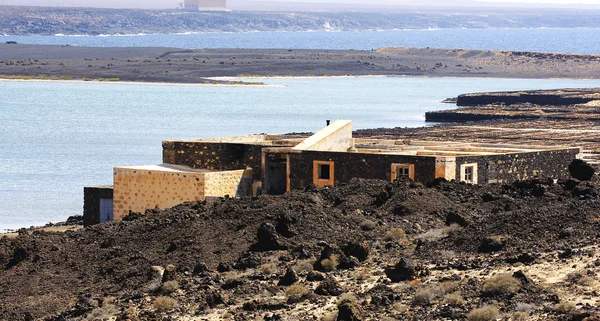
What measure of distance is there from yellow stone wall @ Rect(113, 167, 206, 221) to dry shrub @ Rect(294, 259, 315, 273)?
9608mm

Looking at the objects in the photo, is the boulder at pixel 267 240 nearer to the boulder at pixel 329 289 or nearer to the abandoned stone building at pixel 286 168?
the boulder at pixel 329 289

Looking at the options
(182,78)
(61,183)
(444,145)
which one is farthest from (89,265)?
(182,78)

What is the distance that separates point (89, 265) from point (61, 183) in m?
27.8

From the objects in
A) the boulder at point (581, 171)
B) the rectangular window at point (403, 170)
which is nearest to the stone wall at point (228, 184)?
the rectangular window at point (403, 170)

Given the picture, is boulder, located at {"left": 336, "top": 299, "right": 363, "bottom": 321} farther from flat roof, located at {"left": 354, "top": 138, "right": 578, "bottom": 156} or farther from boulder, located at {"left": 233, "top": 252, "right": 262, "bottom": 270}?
flat roof, located at {"left": 354, "top": 138, "right": 578, "bottom": 156}

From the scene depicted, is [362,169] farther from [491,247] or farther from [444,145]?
[491,247]

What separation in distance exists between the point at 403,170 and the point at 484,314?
13.4 metres

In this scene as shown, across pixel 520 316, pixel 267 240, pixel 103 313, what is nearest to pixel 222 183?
pixel 267 240

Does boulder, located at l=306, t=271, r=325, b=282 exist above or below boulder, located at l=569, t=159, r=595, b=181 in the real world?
below

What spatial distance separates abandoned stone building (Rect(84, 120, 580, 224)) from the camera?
3141 centimetres

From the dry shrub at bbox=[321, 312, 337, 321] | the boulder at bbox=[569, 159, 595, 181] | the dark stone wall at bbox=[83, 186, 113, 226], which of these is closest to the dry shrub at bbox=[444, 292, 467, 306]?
the dry shrub at bbox=[321, 312, 337, 321]

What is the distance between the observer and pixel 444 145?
122ft

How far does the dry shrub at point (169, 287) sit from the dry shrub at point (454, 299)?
437 centimetres

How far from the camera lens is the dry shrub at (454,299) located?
61.4 feet
